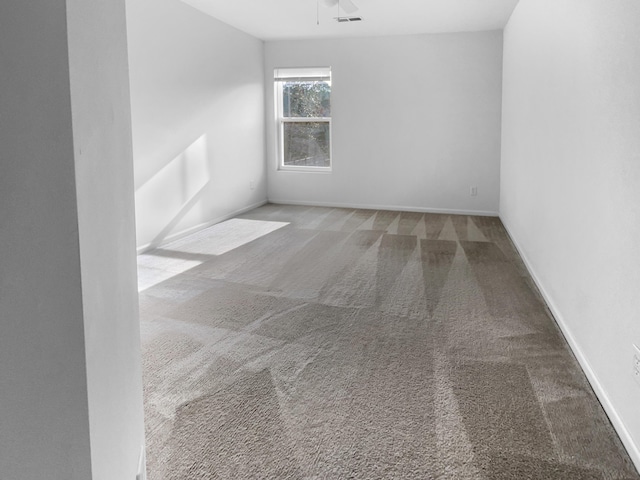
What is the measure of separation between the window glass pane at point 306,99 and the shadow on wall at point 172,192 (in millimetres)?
2177

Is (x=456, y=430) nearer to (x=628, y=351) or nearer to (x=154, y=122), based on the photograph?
(x=628, y=351)

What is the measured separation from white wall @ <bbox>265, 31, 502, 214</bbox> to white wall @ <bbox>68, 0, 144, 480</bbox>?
6.37 metres

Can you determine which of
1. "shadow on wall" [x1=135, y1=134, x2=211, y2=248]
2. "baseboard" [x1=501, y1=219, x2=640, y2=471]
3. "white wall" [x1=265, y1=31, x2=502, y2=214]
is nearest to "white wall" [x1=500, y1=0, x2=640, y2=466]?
"baseboard" [x1=501, y1=219, x2=640, y2=471]

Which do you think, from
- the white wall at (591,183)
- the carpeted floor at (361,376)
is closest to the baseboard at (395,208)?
the carpeted floor at (361,376)

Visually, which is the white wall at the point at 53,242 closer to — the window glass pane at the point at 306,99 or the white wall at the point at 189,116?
the white wall at the point at 189,116

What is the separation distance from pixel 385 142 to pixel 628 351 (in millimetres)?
5850

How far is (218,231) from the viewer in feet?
20.0

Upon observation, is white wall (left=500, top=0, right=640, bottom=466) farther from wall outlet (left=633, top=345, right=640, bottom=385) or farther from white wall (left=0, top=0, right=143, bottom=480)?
white wall (left=0, top=0, right=143, bottom=480)

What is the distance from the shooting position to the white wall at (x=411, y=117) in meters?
7.08

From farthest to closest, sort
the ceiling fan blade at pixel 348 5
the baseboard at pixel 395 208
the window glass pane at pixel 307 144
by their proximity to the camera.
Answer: the window glass pane at pixel 307 144
the baseboard at pixel 395 208
the ceiling fan blade at pixel 348 5

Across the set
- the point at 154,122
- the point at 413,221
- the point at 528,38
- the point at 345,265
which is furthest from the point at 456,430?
the point at 413,221

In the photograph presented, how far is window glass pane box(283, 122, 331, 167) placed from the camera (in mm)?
7977

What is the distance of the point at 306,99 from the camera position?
26.1 ft

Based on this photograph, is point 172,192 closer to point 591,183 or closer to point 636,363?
point 591,183
